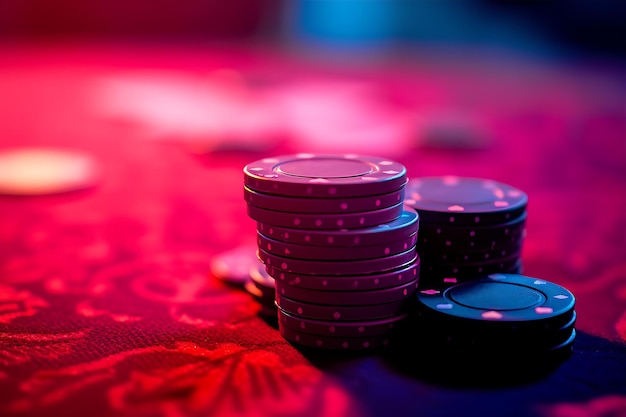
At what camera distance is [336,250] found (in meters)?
2.13

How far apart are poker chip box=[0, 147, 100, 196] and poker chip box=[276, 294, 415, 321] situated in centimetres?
241

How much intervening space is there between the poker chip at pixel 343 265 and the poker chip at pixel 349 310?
0.11 meters

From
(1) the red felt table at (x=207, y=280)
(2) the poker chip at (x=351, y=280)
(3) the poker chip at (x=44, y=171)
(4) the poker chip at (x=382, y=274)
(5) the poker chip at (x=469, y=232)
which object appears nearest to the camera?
(1) the red felt table at (x=207, y=280)

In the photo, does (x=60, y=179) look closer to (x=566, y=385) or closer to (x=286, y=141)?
(x=286, y=141)

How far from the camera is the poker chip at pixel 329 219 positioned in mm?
2121

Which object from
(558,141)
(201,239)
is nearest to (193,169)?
(201,239)

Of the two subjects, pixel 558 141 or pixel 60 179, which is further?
pixel 558 141

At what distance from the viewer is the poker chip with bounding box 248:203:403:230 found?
6.96ft

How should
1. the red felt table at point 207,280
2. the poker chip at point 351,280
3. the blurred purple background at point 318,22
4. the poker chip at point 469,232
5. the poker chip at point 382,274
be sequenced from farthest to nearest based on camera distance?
the blurred purple background at point 318,22, the poker chip at point 469,232, the poker chip at point 351,280, the poker chip at point 382,274, the red felt table at point 207,280

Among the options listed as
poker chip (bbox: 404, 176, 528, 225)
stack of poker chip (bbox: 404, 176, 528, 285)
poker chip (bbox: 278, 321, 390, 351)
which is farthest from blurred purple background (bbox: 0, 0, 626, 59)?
poker chip (bbox: 278, 321, 390, 351)

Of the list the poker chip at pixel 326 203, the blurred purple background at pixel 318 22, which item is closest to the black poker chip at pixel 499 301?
the poker chip at pixel 326 203

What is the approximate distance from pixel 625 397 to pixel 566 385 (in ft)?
0.50

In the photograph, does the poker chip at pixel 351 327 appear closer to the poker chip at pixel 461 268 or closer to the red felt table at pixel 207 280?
the red felt table at pixel 207 280

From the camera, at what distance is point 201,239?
3.36 m
